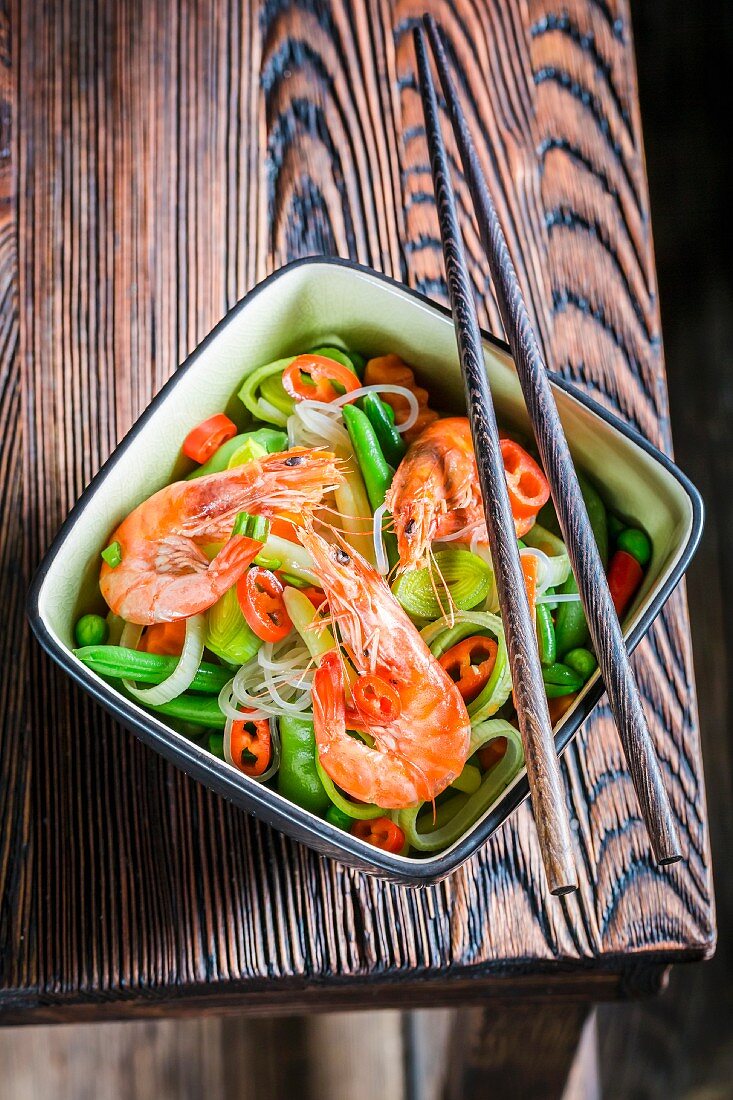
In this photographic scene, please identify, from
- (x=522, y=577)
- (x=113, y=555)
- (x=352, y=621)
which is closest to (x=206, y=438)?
(x=113, y=555)

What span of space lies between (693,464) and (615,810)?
987 mm

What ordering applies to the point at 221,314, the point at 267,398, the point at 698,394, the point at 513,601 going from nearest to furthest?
1. the point at 513,601
2. the point at 267,398
3. the point at 221,314
4. the point at 698,394

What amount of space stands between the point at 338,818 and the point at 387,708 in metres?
0.12

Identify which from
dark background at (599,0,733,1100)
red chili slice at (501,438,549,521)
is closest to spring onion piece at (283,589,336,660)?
red chili slice at (501,438,549,521)

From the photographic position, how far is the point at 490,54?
4.31 ft

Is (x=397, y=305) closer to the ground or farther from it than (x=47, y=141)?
closer to the ground

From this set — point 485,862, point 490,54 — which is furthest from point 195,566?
point 490,54

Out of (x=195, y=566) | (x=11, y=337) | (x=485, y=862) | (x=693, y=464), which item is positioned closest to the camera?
(x=195, y=566)

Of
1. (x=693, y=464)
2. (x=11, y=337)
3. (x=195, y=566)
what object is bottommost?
(x=693, y=464)

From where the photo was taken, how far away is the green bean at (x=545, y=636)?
0.92 metres

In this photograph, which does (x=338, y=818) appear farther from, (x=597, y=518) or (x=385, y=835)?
(x=597, y=518)

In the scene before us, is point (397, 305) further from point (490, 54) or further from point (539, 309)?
point (490, 54)

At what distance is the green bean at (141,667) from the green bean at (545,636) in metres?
0.28

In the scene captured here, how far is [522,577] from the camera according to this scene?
0.81 m
